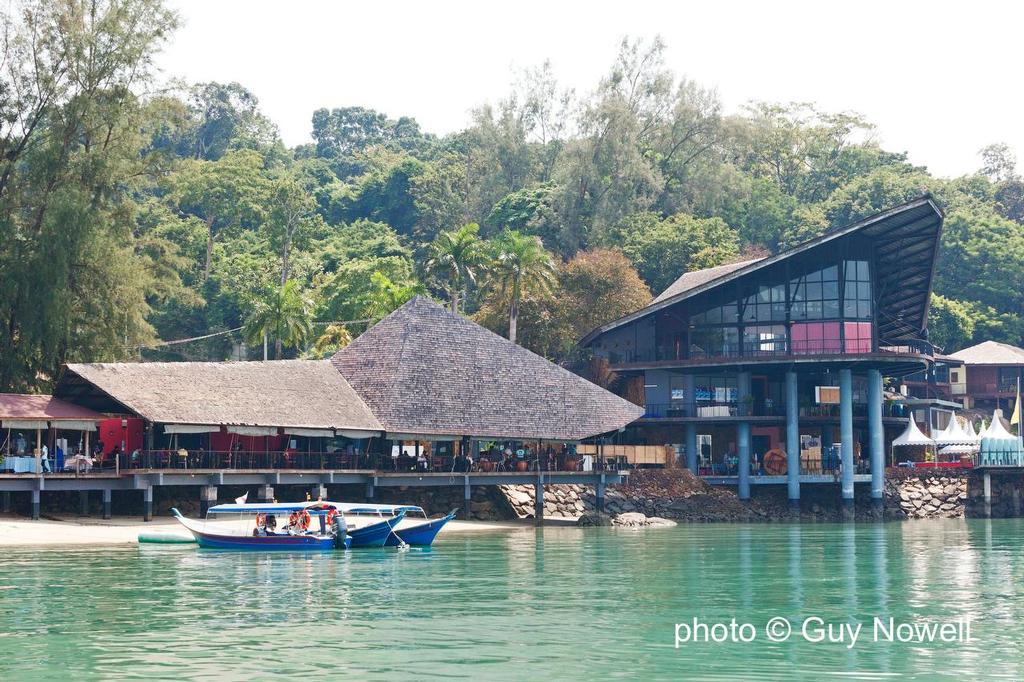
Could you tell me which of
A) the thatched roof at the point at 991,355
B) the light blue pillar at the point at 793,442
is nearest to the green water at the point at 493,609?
the light blue pillar at the point at 793,442

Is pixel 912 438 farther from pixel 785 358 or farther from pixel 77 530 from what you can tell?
pixel 77 530

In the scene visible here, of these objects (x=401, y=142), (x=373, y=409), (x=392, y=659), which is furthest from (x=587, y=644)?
(x=401, y=142)

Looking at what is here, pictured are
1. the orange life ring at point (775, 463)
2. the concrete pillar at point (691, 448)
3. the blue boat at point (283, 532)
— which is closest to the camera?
the blue boat at point (283, 532)

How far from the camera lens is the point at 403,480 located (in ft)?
182

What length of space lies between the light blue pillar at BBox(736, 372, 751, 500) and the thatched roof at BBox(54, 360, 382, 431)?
2241 centimetres

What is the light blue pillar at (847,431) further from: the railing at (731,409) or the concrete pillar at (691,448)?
the concrete pillar at (691,448)

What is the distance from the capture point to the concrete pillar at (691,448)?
7169 centimetres

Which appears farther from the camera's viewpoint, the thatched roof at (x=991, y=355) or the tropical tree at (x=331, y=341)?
the thatched roof at (x=991, y=355)

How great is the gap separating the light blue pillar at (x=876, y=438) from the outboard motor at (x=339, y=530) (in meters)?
34.0

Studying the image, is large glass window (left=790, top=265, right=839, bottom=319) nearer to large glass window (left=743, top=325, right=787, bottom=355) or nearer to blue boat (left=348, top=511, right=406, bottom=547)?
large glass window (left=743, top=325, right=787, bottom=355)

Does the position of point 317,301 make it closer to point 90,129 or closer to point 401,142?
point 90,129

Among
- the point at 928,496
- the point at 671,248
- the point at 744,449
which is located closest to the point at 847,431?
the point at 744,449

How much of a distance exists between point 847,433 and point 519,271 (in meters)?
19.8

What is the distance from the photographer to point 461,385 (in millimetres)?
58500
